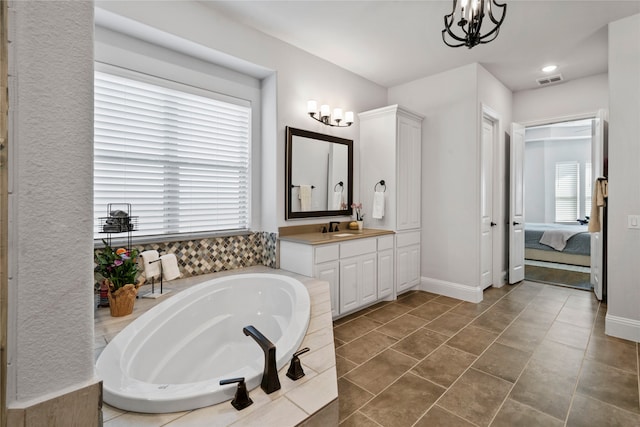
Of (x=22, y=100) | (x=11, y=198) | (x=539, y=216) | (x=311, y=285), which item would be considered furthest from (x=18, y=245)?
(x=539, y=216)

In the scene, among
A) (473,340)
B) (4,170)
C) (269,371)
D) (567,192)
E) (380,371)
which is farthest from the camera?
(567,192)

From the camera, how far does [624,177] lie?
283 cm

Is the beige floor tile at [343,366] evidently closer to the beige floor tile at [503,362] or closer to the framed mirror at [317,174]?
the beige floor tile at [503,362]

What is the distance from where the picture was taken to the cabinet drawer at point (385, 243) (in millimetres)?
3660

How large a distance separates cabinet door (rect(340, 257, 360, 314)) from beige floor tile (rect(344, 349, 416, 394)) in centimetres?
74

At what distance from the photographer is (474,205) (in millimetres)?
3816

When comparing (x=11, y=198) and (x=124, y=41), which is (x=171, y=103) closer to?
(x=124, y=41)

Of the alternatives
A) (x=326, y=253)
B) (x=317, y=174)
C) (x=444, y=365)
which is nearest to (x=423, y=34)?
(x=317, y=174)

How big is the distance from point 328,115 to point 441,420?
3.01 m

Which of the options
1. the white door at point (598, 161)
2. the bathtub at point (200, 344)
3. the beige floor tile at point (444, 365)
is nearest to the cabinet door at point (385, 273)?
the beige floor tile at point (444, 365)

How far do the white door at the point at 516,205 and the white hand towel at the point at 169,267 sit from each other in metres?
4.32

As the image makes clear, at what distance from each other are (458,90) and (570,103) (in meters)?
1.72

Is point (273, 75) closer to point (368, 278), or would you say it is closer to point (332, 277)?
point (332, 277)

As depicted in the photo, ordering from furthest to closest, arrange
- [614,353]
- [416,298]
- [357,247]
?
[416,298]
[357,247]
[614,353]
